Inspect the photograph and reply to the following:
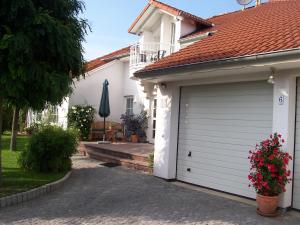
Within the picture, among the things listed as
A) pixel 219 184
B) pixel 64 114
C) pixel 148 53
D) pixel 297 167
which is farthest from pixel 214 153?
pixel 64 114

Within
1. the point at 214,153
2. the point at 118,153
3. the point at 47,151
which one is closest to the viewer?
the point at 214,153

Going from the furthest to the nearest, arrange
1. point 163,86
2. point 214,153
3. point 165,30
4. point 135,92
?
point 135,92
point 165,30
point 163,86
point 214,153

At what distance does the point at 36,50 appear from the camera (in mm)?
6996

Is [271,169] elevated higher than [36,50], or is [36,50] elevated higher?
[36,50]

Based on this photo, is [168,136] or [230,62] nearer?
[230,62]

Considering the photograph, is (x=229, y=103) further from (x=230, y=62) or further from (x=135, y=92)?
(x=135, y=92)

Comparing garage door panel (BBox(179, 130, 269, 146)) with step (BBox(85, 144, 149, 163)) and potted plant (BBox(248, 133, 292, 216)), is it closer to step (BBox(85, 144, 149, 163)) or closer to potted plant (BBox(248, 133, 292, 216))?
potted plant (BBox(248, 133, 292, 216))

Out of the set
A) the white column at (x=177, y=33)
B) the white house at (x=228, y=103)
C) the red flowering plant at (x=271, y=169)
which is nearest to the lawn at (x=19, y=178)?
the white house at (x=228, y=103)

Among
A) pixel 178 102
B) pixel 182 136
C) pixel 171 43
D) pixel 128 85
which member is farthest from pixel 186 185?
pixel 128 85

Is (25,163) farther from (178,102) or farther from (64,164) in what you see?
(178,102)

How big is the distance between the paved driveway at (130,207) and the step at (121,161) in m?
1.74

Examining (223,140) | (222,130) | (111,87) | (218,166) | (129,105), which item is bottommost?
(218,166)

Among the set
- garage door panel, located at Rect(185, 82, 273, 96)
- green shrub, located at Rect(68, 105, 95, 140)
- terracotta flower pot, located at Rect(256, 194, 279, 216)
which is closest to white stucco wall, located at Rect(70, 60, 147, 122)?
green shrub, located at Rect(68, 105, 95, 140)

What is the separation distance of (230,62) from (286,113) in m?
1.48
